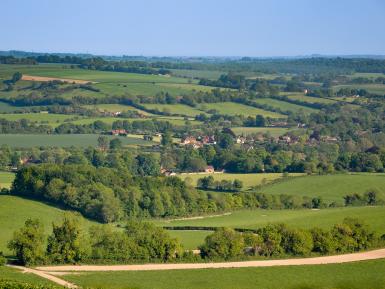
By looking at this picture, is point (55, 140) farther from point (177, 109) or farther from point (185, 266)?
point (185, 266)

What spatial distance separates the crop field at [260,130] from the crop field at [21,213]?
192 ft

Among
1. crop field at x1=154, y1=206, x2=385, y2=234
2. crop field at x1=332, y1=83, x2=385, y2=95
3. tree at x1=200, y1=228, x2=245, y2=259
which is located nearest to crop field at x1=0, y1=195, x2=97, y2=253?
crop field at x1=154, y1=206, x2=385, y2=234

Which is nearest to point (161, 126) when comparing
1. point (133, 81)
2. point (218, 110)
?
point (218, 110)

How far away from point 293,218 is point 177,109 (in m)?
77.3

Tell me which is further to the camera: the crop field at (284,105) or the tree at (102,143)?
the crop field at (284,105)

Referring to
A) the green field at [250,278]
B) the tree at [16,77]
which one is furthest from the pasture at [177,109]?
the green field at [250,278]

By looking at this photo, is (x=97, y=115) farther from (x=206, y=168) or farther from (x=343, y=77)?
(x=343, y=77)

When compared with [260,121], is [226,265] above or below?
above

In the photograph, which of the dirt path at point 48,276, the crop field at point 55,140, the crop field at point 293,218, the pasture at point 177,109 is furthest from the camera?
the pasture at point 177,109

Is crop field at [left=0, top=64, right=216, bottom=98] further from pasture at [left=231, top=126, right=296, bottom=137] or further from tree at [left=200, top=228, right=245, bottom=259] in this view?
tree at [left=200, top=228, right=245, bottom=259]

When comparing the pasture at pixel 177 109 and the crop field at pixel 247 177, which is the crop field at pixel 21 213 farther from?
the pasture at pixel 177 109

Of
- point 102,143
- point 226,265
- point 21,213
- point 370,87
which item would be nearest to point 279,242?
point 226,265

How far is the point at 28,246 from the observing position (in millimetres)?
51188

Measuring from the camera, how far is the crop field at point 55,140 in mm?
107481
